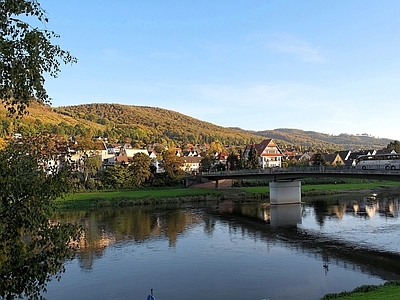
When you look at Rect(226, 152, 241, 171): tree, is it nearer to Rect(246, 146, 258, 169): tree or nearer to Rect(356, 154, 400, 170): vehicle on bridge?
Rect(246, 146, 258, 169): tree

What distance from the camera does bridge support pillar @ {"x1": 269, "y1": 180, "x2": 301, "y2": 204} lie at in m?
61.1

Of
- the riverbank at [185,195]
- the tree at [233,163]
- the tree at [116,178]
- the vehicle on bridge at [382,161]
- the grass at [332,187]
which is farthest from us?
the tree at [233,163]

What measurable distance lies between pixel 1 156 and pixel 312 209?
5121 cm

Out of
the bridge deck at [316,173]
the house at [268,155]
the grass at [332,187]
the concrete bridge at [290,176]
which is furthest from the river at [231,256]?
the house at [268,155]

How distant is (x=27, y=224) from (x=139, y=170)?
7431cm

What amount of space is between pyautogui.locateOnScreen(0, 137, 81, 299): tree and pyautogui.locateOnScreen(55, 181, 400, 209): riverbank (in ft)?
155

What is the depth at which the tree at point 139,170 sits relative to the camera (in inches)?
3206

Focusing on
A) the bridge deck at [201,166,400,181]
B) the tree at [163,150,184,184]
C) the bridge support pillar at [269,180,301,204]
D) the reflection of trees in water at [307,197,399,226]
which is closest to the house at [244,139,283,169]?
the tree at [163,150,184,184]

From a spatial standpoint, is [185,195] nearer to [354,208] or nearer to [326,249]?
[354,208]

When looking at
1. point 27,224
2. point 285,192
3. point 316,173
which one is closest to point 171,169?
point 285,192

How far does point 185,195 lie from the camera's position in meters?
71.1

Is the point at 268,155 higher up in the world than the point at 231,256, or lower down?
higher up

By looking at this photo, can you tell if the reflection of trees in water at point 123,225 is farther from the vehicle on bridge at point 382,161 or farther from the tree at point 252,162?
the tree at point 252,162

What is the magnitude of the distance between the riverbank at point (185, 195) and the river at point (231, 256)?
12580 millimetres
